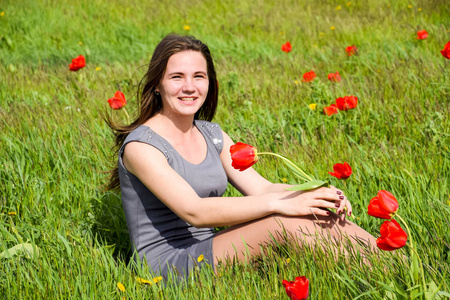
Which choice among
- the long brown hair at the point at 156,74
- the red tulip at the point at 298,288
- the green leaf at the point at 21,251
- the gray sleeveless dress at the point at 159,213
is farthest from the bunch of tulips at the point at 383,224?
the green leaf at the point at 21,251

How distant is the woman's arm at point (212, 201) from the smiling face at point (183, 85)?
30 centimetres

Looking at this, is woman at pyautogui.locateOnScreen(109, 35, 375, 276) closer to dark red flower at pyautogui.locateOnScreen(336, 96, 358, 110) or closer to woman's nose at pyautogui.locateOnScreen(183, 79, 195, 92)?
woman's nose at pyautogui.locateOnScreen(183, 79, 195, 92)

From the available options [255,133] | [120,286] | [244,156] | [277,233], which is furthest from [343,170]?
[255,133]

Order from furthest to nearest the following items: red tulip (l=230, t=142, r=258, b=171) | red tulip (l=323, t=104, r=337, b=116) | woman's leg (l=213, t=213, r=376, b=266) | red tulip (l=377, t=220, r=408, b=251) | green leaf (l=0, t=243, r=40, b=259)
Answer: red tulip (l=323, t=104, r=337, b=116), green leaf (l=0, t=243, r=40, b=259), woman's leg (l=213, t=213, r=376, b=266), red tulip (l=230, t=142, r=258, b=171), red tulip (l=377, t=220, r=408, b=251)

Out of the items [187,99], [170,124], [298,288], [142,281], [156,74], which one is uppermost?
[156,74]

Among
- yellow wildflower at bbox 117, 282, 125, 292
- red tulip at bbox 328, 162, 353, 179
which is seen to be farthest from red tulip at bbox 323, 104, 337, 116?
yellow wildflower at bbox 117, 282, 125, 292

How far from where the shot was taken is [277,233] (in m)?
2.04

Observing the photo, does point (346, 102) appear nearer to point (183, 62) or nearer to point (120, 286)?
point (183, 62)

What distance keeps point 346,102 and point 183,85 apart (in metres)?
1.30

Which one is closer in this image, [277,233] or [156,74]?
[277,233]

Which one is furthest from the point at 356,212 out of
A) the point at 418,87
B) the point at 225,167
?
the point at 418,87

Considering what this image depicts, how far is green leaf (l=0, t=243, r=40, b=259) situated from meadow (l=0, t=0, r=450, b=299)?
0.01 meters

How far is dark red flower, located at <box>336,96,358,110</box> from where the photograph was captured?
10.5 ft

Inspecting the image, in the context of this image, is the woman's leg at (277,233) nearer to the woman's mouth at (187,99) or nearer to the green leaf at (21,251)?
the woman's mouth at (187,99)
